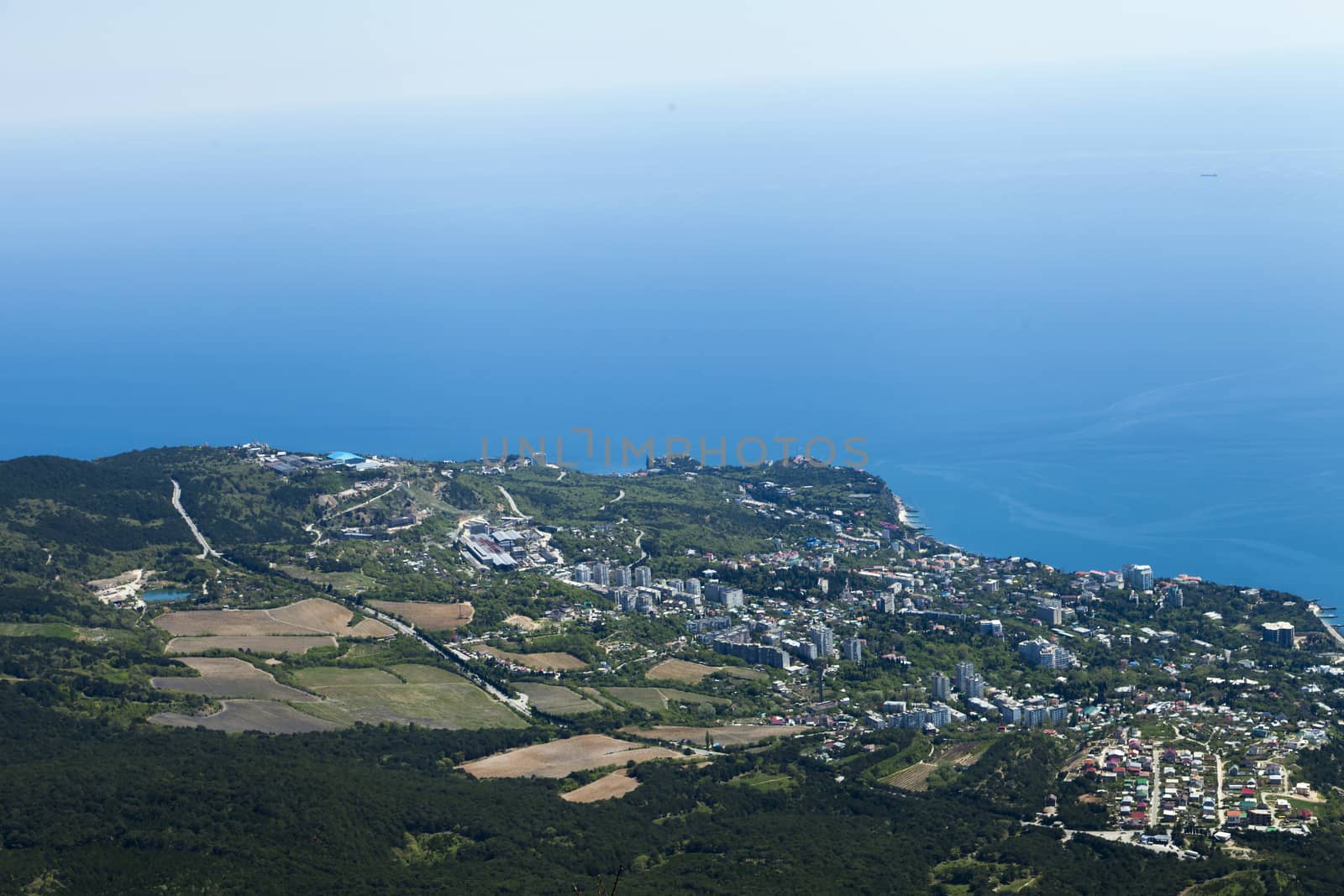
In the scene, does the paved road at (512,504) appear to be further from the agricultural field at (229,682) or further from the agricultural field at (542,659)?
the agricultural field at (229,682)

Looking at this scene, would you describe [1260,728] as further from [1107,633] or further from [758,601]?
[758,601]

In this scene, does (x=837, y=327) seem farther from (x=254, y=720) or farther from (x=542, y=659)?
(x=254, y=720)

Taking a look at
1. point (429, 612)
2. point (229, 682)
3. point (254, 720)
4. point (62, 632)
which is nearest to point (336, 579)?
point (429, 612)

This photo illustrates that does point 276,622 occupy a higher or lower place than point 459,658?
higher

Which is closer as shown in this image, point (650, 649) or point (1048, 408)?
point (650, 649)

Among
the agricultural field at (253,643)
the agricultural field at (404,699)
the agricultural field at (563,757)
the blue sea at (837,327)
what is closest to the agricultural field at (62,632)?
the agricultural field at (253,643)

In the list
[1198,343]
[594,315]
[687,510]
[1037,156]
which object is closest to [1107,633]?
[687,510]

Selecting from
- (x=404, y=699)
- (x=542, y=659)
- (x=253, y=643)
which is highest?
(x=542, y=659)
